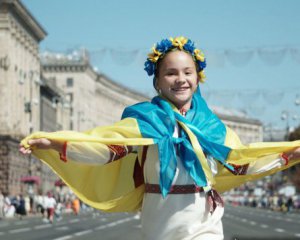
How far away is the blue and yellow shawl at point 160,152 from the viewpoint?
5.45 metres

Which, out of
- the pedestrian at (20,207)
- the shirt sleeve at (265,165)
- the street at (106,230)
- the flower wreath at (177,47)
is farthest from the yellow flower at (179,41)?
the pedestrian at (20,207)

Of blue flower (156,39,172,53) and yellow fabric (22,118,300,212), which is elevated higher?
blue flower (156,39,172,53)

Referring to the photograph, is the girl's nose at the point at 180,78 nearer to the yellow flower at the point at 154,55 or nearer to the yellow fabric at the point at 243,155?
the yellow flower at the point at 154,55

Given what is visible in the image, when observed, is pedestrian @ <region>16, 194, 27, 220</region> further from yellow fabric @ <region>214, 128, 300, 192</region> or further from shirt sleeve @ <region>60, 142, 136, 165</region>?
shirt sleeve @ <region>60, 142, 136, 165</region>

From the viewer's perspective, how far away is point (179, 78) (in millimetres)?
5625

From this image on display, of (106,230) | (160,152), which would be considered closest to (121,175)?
(160,152)

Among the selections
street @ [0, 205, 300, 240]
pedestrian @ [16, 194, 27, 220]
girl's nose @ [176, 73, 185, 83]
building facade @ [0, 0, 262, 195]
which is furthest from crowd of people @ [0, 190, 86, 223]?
girl's nose @ [176, 73, 185, 83]

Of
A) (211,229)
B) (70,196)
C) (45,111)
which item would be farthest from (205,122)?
(45,111)

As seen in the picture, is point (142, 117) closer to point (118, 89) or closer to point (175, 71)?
point (175, 71)

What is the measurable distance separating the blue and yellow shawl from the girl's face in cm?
6

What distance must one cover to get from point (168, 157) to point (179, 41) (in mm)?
731

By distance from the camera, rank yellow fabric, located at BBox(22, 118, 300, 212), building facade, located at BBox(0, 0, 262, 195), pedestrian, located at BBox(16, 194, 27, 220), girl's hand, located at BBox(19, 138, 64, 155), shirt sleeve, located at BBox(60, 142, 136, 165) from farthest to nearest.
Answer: building facade, located at BBox(0, 0, 262, 195)
pedestrian, located at BBox(16, 194, 27, 220)
yellow fabric, located at BBox(22, 118, 300, 212)
shirt sleeve, located at BBox(60, 142, 136, 165)
girl's hand, located at BBox(19, 138, 64, 155)

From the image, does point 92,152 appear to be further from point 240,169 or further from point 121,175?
point 240,169

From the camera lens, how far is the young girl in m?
5.41
